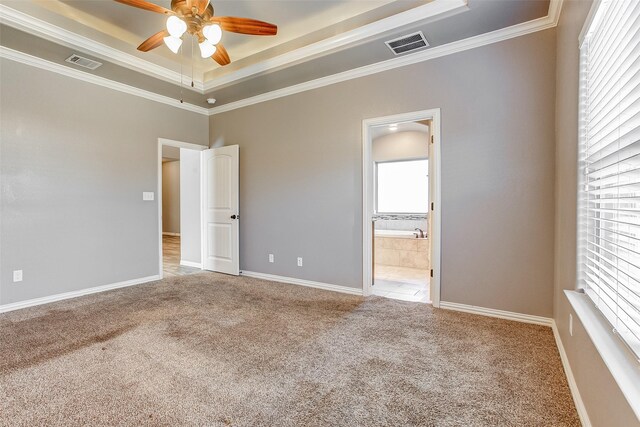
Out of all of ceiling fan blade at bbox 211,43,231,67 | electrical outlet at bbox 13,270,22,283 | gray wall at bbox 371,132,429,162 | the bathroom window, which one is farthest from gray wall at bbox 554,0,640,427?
electrical outlet at bbox 13,270,22,283

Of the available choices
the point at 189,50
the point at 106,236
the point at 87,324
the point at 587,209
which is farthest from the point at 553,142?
the point at 106,236

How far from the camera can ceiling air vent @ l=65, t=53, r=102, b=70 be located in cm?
348

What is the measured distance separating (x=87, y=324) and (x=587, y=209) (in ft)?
13.1

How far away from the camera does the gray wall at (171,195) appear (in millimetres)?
10836

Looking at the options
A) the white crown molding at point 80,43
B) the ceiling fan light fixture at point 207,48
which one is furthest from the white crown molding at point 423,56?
the ceiling fan light fixture at point 207,48

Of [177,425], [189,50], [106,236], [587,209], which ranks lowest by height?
[177,425]

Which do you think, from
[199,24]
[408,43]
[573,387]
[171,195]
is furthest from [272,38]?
[171,195]

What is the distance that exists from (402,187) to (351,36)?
4.18 m

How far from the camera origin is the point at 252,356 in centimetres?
234

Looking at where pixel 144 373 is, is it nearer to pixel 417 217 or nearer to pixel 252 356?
pixel 252 356

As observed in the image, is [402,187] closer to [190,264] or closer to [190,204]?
[190,204]

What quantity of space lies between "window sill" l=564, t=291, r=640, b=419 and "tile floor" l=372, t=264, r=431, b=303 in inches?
82.5

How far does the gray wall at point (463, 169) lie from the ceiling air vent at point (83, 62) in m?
2.19

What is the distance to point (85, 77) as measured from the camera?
3.92m
